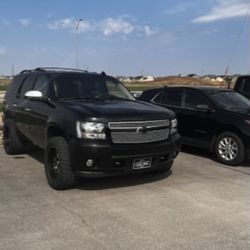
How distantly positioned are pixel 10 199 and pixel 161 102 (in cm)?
533

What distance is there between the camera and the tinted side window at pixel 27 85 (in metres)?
8.04

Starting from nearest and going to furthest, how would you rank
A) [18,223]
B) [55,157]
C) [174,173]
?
[18,223] → [55,157] → [174,173]

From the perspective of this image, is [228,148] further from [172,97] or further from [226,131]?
[172,97]

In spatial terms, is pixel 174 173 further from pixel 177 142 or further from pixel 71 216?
pixel 71 216

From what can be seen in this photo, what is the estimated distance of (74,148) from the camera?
5883mm

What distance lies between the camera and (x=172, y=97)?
32.9ft

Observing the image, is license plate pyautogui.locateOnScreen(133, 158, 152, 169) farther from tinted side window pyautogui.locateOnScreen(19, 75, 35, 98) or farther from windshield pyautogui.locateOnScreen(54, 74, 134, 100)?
tinted side window pyautogui.locateOnScreen(19, 75, 35, 98)

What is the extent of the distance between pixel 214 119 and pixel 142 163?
3.00 metres

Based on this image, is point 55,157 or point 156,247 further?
point 55,157

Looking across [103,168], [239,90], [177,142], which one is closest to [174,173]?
[177,142]

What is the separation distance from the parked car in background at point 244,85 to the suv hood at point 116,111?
18.7 feet

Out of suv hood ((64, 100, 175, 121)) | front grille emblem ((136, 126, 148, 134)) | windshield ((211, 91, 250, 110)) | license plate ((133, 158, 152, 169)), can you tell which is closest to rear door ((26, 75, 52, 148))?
suv hood ((64, 100, 175, 121))

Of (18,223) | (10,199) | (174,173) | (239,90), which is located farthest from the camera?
(239,90)

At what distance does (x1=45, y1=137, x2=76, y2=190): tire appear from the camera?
6028mm
